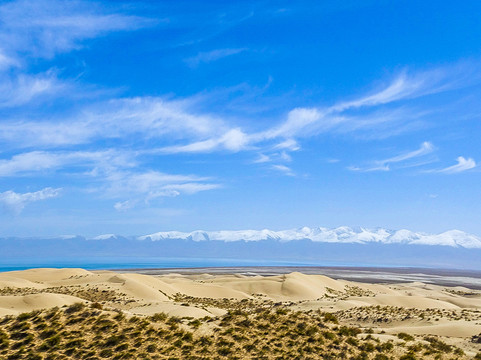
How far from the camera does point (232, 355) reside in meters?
17.4

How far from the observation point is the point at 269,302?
51.1 m

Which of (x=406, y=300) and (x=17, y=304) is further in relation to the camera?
(x=406, y=300)

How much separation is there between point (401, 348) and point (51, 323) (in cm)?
1700

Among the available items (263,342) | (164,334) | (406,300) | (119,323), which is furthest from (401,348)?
(406,300)

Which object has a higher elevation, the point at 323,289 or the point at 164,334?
the point at 164,334

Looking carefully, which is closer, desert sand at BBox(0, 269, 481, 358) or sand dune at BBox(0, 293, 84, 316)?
desert sand at BBox(0, 269, 481, 358)

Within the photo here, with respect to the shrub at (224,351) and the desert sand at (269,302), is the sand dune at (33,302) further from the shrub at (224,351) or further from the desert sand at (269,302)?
the shrub at (224,351)

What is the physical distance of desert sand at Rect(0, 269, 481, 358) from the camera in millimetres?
26500

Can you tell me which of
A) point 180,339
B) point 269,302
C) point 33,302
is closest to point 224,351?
point 180,339

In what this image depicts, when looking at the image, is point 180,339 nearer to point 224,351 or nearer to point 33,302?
point 224,351

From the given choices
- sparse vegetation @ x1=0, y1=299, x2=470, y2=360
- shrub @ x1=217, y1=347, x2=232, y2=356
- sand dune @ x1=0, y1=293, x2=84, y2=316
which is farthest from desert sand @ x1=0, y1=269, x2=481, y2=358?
shrub @ x1=217, y1=347, x2=232, y2=356

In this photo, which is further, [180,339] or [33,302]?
[33,302]

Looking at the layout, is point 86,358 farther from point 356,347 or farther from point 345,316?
point 345,316

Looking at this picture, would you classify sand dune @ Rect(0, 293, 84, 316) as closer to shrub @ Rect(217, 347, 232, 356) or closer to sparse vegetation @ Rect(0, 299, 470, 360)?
sparse vegetation @ Rect(0, 299, 470, 360)
